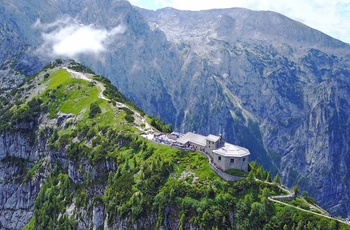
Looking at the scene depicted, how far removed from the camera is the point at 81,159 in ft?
534

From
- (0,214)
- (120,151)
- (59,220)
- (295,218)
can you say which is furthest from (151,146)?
(0,214)

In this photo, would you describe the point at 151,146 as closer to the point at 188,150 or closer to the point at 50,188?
the point at 188,150

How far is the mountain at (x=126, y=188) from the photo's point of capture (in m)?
110

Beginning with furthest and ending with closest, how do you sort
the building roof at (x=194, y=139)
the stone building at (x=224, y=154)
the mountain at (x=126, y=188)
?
the building roof at (x=194, y=139) < the stone building at (x=224, y=154) < the mountain at (x=126, y=188)

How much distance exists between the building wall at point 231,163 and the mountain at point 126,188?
3.16 m

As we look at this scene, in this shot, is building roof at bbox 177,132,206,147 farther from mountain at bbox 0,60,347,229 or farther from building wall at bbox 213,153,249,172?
building wall at bbox 213,153,249,172

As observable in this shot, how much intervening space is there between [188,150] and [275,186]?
34130 millimetres

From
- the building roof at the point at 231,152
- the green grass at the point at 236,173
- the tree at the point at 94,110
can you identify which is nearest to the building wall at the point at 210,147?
the building roof at the point at 231,152

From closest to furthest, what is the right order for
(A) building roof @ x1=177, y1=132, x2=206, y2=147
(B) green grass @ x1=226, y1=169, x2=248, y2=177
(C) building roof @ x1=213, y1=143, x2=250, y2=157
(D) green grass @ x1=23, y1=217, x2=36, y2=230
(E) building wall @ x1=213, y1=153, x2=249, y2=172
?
(B) green grass @ x1=226, y1=169, x2=248, y2=177 < (E) building wall @ x1=213, y1=153, x2=249, y2=172 < (C) building roof @ x1=213, y1=143, x2=250, y2=157 < (A) building roof @ x1=177, y1=132, x2=206, y2=147 < (D) green grass @ x1=23, y1=217, x2=36, y2=230

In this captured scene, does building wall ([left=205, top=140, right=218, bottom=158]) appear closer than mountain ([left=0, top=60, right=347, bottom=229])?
No

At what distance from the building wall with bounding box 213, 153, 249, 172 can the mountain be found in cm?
316

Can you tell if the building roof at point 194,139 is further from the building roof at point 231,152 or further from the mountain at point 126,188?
the building roof at point 231,152

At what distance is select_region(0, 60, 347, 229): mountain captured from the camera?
359 feet

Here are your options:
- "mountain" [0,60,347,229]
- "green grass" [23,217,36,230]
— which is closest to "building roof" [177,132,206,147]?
"mountain" [0,60,347,229]
